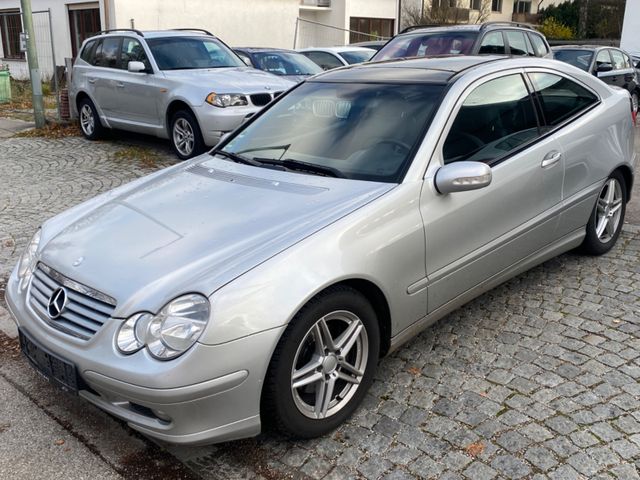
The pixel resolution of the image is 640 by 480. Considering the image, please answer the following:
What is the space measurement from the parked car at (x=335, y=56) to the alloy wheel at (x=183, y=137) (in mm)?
5361

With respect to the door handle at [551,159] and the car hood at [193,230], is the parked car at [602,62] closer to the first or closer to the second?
the door handle at [551,159]

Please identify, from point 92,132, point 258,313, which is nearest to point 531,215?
point 258,313

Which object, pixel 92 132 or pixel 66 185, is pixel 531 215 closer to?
pixel 66 185

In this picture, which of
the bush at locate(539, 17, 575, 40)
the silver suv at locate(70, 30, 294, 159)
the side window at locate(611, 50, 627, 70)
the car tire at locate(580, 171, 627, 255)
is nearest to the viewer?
the car tire at locate(580, 171, 627, 255)

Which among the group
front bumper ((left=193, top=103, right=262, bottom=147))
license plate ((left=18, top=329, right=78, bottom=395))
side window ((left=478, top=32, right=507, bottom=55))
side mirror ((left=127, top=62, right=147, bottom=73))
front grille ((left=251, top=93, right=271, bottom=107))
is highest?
side window ((left=478, top=32, right=507, bottom=55))

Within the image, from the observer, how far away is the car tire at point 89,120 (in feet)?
35.9

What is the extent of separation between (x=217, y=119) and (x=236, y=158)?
15.2 feet

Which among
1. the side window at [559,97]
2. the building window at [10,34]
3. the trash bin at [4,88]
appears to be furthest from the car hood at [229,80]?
the building window at [10,34]

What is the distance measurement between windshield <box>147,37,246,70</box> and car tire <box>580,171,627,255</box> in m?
6.53

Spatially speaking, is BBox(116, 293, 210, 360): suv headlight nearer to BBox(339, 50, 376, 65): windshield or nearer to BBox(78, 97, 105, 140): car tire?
BBox(78, 97, 105, 140): car tire

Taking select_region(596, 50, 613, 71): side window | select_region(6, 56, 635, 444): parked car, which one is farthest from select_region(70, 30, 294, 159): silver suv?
select_region(596, 50, 613, 71): side window

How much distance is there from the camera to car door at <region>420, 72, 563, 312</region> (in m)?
3.41

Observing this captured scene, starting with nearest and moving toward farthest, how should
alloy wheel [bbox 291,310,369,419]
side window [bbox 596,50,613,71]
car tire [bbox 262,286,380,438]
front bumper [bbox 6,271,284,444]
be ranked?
front bumper [bbox 6,271,284,444] → car tire [bbox 262,286,380,438] → alloy wheel [bbox 291,310,369,419] → side window [bbox 596,50,613,71]

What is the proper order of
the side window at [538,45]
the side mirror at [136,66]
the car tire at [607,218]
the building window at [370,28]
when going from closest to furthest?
the car tire at [607,218] → the side mirror at [136,66] → the side window at [538,45] → the building window at [370,28]
